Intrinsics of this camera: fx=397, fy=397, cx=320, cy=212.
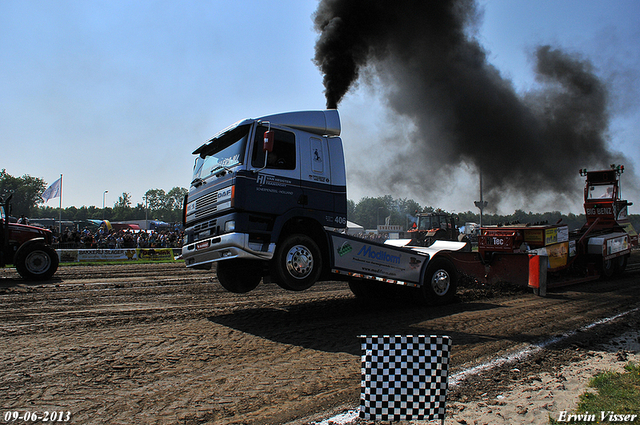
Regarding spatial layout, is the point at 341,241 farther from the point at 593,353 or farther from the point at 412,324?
the point at 593,353

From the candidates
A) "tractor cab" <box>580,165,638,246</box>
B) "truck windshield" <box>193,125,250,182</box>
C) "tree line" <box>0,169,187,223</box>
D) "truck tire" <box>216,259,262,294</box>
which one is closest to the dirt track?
"truck tire" <box>216,259,262,294</box>

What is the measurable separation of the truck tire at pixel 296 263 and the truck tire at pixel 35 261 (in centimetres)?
929

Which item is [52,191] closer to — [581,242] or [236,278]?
[236,278]

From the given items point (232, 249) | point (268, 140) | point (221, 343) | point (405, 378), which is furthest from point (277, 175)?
point (405, 378)

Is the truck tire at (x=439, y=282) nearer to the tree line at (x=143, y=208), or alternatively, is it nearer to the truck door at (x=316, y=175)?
the truck door at (x=316, y=175)

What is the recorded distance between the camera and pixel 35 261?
38.5ft

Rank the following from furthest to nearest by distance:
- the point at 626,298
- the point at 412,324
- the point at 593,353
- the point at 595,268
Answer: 1. the point at 595,268
2. the point at 626,298
3. the point at 412,324
4. the point at 593,353

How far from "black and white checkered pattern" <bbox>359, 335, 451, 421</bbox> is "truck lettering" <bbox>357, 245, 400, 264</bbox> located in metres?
4.14

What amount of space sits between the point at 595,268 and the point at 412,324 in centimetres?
977

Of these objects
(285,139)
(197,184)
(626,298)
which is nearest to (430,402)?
(285,139)

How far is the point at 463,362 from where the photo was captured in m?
4.68

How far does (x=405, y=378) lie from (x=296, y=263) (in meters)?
3.57

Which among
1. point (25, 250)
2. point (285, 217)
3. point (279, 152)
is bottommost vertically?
point (25, 250)

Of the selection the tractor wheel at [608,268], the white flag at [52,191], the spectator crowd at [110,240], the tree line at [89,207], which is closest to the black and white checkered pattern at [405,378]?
the tractor wheel at [608,268]
